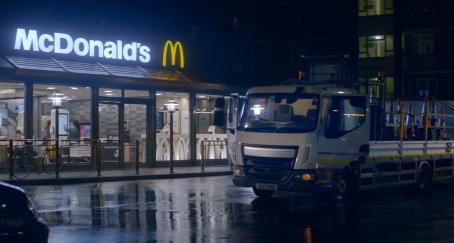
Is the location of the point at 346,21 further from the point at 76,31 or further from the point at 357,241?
the point at 357,241

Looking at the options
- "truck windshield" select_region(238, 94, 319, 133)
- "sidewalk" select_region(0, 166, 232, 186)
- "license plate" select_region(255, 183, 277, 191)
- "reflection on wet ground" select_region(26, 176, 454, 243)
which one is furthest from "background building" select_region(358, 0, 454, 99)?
"license plate" select_region(255, 183, 277, 191)

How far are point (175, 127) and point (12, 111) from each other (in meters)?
7.99

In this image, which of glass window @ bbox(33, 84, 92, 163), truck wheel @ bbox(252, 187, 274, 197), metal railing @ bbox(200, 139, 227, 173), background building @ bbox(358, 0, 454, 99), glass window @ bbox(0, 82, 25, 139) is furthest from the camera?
background building @ bbox(358, 0, 454, 99)

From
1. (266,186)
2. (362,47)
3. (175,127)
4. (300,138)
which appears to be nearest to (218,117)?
(266,186)

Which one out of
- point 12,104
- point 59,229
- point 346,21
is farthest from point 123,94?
point 346,21

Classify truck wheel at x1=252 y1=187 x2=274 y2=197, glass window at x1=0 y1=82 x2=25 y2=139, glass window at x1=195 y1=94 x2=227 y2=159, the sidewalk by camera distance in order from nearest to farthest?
1. truck wheel at x1=252 y1=187 x2=274 y2=197
2. the sidewalk
3. glass window at x1=0 y1=82 x2=25 y2=139
4. glass window at x1=195 y1=94 x2=227 y2=159

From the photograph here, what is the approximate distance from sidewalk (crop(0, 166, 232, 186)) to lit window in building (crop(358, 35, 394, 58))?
24285 millimetres

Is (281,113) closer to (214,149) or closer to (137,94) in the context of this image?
(137,94)

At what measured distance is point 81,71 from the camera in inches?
1145

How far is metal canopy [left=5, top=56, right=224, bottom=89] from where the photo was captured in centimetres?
2772

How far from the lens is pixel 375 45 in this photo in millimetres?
53250

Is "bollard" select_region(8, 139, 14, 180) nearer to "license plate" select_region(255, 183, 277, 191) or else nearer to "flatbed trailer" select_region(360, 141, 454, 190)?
"license plate" select_region(255, 183, 277, 191)

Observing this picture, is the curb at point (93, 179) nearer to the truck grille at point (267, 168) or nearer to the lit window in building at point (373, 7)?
the truck grille at point (267, 168)

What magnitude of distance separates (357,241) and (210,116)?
77.4 feet
